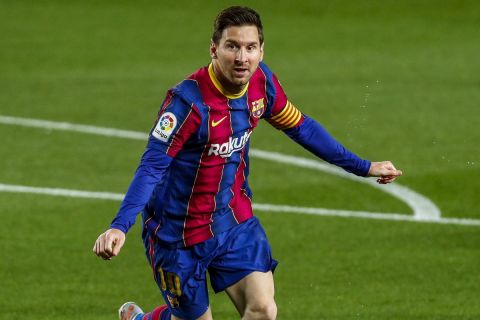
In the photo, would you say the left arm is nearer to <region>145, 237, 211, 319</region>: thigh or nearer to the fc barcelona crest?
the fc barcelona crest

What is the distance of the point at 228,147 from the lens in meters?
7.68

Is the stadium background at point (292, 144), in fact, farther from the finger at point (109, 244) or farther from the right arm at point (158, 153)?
the finger at point (109, 244)

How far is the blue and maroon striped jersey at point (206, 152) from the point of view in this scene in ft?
24.3

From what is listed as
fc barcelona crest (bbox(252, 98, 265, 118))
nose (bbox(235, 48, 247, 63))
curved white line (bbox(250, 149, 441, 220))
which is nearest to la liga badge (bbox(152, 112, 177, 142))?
nose (bbox(235, 48, 247, 63))

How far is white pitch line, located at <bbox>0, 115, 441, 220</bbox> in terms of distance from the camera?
12.8 meters

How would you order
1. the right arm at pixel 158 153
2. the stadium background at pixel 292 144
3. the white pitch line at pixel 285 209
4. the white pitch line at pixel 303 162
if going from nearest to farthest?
the right arm at pixel 158 153 < the stadium background at pixel 292 144 < the white pitch line at pixel 285 209 < the white pitch line at pixel 303 162

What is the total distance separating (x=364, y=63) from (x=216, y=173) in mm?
13136

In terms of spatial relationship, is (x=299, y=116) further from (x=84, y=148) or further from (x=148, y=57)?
(x=148, y=57)

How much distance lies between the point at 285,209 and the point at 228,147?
16.7 feet

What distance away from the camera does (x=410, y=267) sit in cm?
1076

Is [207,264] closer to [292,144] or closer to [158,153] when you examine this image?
[158,153]

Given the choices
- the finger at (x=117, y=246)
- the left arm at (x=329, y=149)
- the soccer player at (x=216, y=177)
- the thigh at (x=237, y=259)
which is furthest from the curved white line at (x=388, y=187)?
the finger at (x=117, y=246)

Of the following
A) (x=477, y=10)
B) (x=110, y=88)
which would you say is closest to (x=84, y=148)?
(x=110, y=88)

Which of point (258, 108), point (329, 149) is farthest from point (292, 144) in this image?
point (258, 108)
